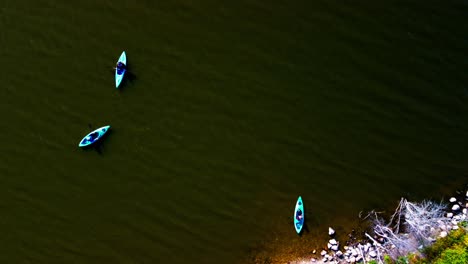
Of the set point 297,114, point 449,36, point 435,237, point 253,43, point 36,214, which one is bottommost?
point 36,214

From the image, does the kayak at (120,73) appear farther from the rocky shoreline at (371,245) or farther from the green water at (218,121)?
the rocky shoreline at (371,245)

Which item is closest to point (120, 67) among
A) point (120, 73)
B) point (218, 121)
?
point (120, 73)

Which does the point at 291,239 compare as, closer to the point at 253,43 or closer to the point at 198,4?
the point at 253,43

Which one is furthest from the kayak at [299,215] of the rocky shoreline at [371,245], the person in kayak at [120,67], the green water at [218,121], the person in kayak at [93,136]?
the person in kayak at [120,67]

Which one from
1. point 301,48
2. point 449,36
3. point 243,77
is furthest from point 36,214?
point 449,36

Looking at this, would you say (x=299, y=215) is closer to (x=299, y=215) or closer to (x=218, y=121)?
(x=299, y=215)

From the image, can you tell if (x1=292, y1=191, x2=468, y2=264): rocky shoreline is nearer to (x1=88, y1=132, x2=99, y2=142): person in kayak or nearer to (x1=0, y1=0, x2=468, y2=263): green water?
(x1=0, y1=0, x2=468, y2=263): green water

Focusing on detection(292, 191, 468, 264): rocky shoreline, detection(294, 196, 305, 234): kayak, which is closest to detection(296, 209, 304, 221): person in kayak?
detection(294, 196, 305, 234): kayak
